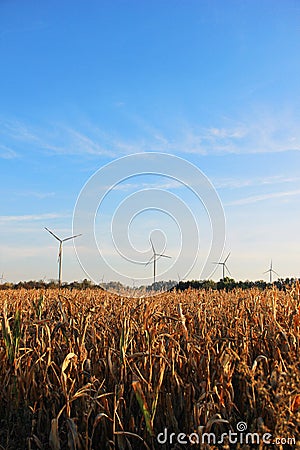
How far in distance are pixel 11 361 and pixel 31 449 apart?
121 cm

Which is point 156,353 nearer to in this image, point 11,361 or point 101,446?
point 101,446

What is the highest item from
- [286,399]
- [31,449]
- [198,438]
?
[286,399]

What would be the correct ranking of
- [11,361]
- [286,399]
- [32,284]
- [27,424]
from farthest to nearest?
1. [32,284]
2. [11,361]
3. [27,424]
4. [286,399]

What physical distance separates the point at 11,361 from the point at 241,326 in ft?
9.31


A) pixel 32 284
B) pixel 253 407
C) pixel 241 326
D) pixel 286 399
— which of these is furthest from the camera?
pixel 32 284

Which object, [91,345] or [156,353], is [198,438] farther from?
[91,345]

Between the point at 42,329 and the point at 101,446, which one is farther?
the point at 42,329

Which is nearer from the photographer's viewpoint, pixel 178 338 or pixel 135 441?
pixel 135 441

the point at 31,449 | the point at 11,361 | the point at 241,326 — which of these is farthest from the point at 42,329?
the point at 241,326

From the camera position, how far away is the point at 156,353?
4684 millimetres

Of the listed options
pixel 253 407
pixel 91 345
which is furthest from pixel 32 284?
pixel 253 407

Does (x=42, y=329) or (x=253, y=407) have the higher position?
(x=42, y=329)

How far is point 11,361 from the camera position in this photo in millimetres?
5129

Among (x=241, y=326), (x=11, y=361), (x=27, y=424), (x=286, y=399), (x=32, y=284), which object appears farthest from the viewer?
(x=32, y=284)
